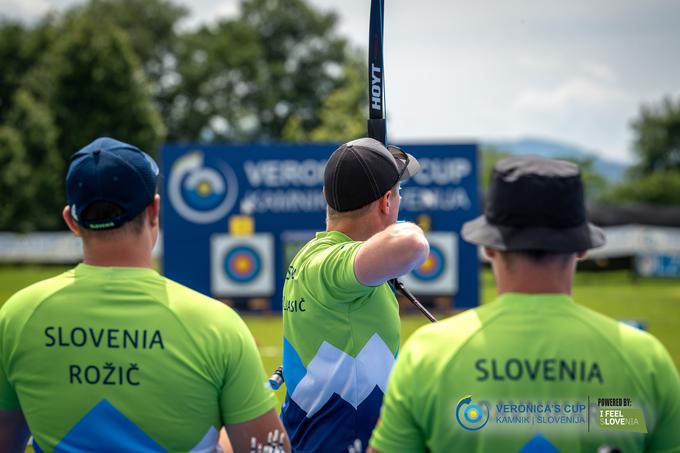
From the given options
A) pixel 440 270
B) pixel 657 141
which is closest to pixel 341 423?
pixel 440 270

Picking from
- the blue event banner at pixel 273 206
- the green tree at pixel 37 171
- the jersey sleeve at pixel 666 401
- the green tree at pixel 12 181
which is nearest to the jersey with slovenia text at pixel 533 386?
the jersey sleeve at pixel 666 401

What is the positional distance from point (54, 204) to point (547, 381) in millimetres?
37990

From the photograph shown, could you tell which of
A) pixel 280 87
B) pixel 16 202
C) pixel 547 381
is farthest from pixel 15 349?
pixel 280 87

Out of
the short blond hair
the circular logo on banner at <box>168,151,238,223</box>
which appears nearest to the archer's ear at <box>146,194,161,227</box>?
the short blond hair

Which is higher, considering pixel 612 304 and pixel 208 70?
pixel 208 70

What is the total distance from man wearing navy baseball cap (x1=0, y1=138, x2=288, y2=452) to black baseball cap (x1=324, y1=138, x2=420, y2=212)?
0.90m

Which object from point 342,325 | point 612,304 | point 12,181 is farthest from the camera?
point 12,181

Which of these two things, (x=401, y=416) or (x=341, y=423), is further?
(x=341, y=423)

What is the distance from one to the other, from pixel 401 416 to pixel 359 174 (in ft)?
4.04

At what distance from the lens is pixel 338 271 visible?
9.27 feet

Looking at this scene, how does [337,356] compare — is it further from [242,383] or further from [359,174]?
[242,383]

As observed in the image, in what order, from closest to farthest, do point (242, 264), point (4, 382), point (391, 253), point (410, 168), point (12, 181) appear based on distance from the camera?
point (4, 382)
point (391, 253)
point (410, 168)
point (242, 264)
point (12, 181)

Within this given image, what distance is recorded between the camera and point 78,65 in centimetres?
4075

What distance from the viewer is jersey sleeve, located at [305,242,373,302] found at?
278cm
